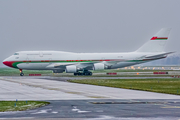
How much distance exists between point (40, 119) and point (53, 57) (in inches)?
2070

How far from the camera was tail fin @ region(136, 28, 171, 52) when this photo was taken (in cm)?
6919

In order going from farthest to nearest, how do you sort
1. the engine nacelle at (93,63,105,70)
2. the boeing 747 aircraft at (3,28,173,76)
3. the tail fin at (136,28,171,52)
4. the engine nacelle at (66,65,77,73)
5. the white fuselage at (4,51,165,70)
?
1. the tail fin at (136,28,171,52)
2. the white fuselage at (4,51,165,70)
3. the boeing 747 aircraft at (3,28,173,76)
4. the engine nacelle at (93,63,105,70)
5. the engine nacelle at (66,65,77,73)

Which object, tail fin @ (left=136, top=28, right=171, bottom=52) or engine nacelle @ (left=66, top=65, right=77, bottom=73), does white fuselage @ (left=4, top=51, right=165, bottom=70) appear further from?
tail fin @ (left=136, top=28, right=171, bottom=52)

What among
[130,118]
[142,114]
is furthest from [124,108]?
[130,118]

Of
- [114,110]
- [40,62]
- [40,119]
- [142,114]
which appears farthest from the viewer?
[40,62]

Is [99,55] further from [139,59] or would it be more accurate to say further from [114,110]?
[114,110]

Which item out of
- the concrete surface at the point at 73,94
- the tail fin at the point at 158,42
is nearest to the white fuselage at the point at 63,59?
the tail fin at the point at 158,42

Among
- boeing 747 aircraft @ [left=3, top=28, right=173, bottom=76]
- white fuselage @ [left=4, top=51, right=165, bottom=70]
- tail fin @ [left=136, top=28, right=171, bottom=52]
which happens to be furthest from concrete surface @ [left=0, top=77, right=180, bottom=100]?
tail fin @ [left=136, top=28, right=171, bottom=52]

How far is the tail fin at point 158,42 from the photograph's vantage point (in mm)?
69188

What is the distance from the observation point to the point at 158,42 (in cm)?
6931

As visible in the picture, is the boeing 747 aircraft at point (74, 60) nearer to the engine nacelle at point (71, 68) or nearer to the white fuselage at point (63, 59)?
the white fuselage at point (63, 59)

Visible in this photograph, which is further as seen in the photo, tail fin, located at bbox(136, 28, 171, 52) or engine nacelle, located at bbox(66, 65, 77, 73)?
tail fin, located at bbox(136, 28, 171, 52)

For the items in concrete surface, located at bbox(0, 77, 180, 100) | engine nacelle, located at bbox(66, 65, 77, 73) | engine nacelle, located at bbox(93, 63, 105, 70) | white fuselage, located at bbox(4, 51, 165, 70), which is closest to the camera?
concrete surface, located at bbox(0, 77, 180, 100)

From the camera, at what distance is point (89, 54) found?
67.6 meters
